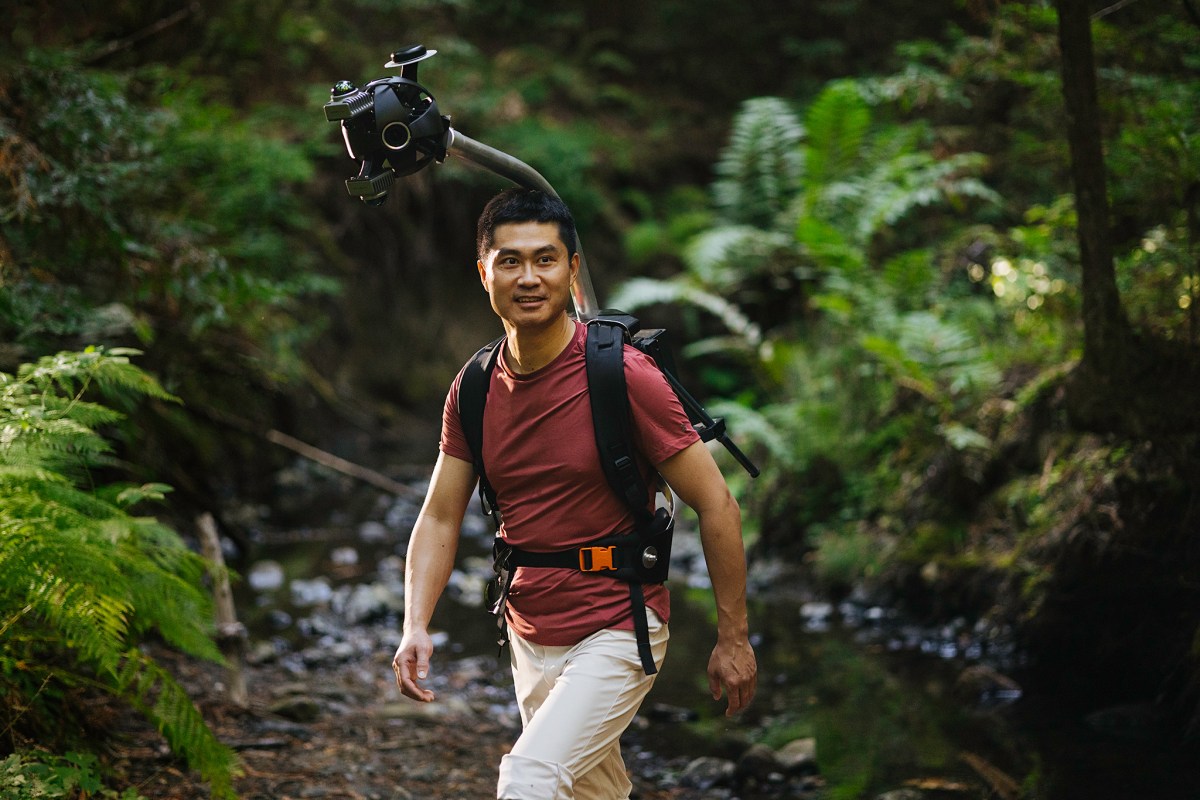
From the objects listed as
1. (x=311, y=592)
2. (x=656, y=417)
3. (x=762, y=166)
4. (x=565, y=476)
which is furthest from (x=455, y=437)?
(x=762, y=166)

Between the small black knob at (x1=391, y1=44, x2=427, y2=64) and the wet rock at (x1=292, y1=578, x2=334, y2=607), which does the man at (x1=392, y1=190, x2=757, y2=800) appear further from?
the wet rock at (x1=292, y1=578, x2=334, y2=607)

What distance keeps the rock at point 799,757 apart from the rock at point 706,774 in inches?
9.5

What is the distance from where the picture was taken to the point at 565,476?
113 inches

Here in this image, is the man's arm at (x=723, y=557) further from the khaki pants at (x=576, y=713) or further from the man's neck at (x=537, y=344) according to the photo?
the man's neck at (x=537, y=344)

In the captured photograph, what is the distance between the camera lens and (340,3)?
17.0m

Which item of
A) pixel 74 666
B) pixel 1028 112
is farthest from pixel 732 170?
pixel 74 666

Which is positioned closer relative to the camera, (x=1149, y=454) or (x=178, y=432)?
(x=1149, y=454)

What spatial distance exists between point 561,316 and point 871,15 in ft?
50.4

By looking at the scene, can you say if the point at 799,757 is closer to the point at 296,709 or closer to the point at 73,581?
the point at 296,709

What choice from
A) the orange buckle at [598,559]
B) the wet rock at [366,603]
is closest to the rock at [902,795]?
the orange buckle at [598,559]

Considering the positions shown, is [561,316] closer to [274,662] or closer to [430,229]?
[274,662]

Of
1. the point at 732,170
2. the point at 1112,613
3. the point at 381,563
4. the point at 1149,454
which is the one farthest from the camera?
the point at 732,170

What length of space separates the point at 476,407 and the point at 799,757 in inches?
110

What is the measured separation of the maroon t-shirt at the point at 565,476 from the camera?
2.84 metres
